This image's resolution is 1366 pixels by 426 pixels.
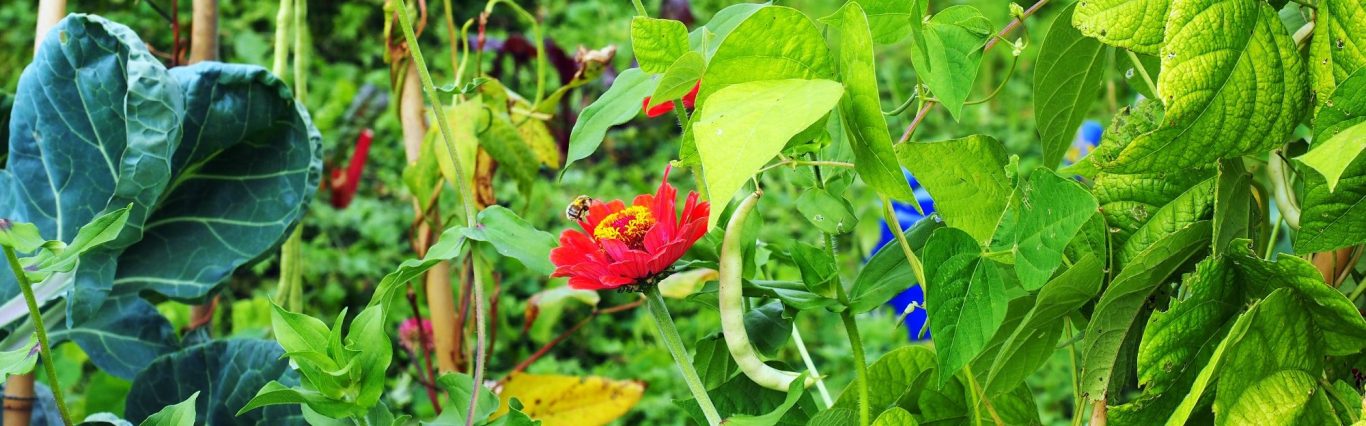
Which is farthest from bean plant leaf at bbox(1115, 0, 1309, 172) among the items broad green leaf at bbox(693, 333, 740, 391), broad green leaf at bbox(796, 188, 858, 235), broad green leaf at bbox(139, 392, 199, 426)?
broad green leaf at bbox(139, 392, 199, 426)

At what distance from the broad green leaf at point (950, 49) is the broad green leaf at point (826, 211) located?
0.07 m

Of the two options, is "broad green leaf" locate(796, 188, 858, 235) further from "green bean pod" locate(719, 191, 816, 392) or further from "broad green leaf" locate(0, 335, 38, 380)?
"broad green leaf" locate(0, 335, 38, 380)

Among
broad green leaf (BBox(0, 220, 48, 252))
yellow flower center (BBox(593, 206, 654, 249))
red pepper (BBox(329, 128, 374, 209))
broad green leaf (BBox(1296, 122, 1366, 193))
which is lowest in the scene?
red pepper (BBox(329, 128, 374, 209))

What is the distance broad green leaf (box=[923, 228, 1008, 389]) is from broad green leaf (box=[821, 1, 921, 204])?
28 millimetres

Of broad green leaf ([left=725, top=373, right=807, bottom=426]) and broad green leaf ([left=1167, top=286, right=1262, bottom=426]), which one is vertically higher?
broad green leaf ([left=1167, top=286, right=1262, bottom=426])

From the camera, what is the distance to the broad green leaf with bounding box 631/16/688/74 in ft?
1.48

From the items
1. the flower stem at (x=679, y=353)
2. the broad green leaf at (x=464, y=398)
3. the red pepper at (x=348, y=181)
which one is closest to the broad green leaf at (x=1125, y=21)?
the flower stem at (x=679, y=353)

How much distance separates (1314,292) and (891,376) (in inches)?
7.6

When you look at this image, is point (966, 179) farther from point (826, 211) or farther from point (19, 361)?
point (19, 361)

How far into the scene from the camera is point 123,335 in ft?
2.54

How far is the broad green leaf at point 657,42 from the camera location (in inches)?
17.8

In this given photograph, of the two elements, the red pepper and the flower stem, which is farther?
the red pepper

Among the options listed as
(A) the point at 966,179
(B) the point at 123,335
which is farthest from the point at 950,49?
(B) the point at 123,335

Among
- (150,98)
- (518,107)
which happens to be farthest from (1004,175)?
(518,107)
